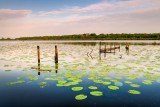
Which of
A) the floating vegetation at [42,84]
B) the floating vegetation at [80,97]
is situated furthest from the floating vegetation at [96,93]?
the floating vegetation at [42,84]

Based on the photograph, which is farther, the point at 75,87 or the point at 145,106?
the point at 75,87

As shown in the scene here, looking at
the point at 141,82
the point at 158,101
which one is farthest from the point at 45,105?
the point at 141,82

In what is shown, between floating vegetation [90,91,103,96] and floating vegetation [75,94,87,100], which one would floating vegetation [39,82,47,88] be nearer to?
floating vegetation [75,94,87,100]

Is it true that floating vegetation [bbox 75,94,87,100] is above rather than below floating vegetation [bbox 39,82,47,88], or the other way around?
above

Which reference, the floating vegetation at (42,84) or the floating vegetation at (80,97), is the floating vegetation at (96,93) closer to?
the floating vegetation at (80,97)

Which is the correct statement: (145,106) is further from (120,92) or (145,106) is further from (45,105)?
(45,105)

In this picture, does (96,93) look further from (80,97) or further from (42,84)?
(42,84)

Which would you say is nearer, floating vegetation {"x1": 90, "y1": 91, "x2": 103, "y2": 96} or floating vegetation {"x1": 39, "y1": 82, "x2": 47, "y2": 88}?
floating vegetation {"x1": 90, "y1": 91, "x2": 103, "y2": 96}

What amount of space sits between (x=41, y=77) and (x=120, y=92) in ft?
Result: 15.9

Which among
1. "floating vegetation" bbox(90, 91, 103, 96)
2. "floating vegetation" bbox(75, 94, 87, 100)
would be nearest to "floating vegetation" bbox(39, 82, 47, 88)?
"floating vegetation" bbox(75, 94, 87, 100)

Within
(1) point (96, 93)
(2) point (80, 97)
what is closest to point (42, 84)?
(2) point (80, 97)

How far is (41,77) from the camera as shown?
10797 millimetres

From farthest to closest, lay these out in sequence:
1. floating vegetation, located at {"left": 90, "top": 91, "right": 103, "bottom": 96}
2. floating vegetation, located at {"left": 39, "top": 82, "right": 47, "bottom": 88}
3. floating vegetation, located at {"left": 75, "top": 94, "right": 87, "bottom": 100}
A: floating vegetation, located at {"left": 39, "top": 82, "right": 47, "bottom": 88}, floating vegetation, located at {"left": 90, "top": 91, "right": 103, "bottom": 96}, floating vegetation, located at {"left": 75, "top": 94, "right": 87, "bottom": 100}

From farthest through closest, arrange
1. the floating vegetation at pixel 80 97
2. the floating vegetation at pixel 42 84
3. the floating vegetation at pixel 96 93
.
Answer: the floating vegetation at pixel 42 84 < the floating vegetation at pixel 96 93 < the floating vegetation at pixel 80 97
